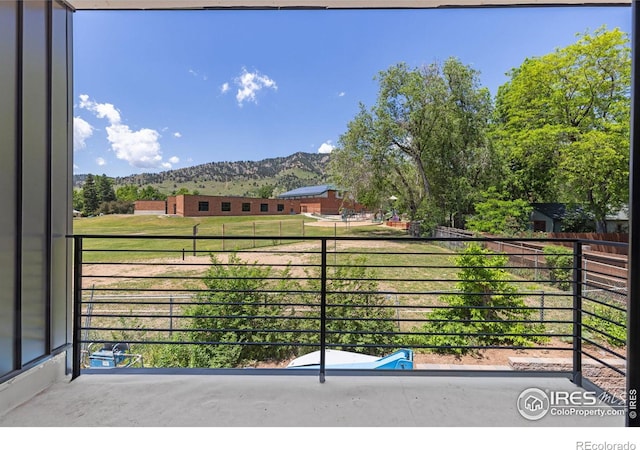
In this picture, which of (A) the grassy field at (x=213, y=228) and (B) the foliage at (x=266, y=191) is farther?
(B) the foliage at (x=266, y=191)

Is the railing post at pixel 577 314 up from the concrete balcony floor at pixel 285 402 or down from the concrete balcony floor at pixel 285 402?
up

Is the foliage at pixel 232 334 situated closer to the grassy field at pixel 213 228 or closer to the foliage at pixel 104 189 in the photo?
the grassy field at pixel 213 228

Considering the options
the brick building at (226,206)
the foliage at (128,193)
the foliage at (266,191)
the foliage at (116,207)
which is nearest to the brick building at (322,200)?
the brick building at (226,206)

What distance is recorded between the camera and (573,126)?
10641 mm

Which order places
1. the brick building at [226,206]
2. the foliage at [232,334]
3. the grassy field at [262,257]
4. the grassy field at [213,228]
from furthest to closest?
the brick building at [226,206]
the grassy field at [213,228]
the grassy field at [262,257]
the foliage at [232,334]

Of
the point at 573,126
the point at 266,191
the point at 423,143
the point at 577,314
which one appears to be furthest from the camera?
the point at 266,191

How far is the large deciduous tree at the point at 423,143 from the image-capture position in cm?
1058

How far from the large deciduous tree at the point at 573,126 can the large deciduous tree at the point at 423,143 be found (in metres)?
1.31

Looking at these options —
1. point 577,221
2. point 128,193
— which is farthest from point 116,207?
point 577,221

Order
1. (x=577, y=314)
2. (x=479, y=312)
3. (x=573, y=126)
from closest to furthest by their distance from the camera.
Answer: (x=577, y=314) < (x=479, y=312) < (x=573, y=126)

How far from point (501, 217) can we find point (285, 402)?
10.6 metres

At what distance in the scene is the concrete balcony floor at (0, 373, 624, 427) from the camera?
134cm

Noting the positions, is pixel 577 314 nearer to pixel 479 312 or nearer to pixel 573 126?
pixel 479 312
